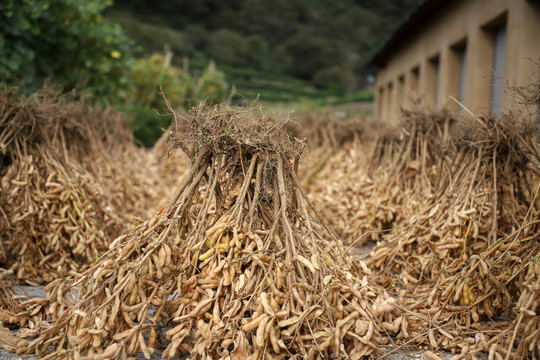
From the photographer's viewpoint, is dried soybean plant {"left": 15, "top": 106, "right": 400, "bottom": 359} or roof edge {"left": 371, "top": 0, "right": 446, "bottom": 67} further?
roof edge {"left": 371, "top": 0, "right": 446, "bottom": 67}

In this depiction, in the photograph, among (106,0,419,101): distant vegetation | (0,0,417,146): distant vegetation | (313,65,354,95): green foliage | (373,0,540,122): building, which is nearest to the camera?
(373,0,540,122): building

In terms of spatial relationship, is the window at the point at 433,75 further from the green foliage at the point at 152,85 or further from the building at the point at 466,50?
the green foliage at the point at 152,85

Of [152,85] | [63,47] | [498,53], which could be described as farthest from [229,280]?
[152,85]

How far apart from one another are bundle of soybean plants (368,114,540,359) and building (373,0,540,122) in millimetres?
409

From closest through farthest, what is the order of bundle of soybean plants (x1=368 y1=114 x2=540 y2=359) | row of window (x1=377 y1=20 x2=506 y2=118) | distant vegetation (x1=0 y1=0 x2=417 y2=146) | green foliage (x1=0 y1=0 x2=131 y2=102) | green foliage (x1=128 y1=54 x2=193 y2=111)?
1. bundle of soybean plants (x1=368 y1=114 x2=540 y2=359)
2. green foliage (x1=0 y1=0 x2=131 y2=102)
3. row of window (x1=377 y1=20 x2=506 y2=118)
4. green foliage (x1=128 y1=54 x2=193 y2=111)
5. distant vegetation (x1=0 y1=0 x2=417 y2=146)

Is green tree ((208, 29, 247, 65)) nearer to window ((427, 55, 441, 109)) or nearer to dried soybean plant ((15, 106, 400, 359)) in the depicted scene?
window ((427, 55, 441, 109))

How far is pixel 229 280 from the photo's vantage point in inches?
109

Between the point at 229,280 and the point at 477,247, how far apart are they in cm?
220

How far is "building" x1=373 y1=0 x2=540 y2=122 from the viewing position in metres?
7.46

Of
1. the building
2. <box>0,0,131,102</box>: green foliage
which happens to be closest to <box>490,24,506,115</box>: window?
the building

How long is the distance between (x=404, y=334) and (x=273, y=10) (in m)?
70.2

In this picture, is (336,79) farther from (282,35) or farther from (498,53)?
(498,53)

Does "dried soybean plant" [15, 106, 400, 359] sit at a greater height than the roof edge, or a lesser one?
lesser

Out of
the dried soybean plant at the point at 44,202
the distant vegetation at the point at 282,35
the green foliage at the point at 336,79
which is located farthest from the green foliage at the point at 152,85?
the green foliage at the point at 336,79
